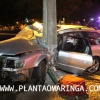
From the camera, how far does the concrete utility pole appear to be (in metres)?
10.1

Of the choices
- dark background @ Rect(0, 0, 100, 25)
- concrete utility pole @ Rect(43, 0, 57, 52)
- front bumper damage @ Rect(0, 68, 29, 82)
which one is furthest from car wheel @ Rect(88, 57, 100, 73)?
dark background @ Rect(0, 0, 100, 25)

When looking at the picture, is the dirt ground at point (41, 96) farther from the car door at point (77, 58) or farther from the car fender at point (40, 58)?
the car door at point (77, 58)

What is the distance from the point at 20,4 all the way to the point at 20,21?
79.0 feet

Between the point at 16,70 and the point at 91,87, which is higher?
the point at 16,70

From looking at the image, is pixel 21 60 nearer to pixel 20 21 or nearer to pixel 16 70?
pixel 16 70

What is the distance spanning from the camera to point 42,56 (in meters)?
7.95

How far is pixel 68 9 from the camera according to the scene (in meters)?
39.8

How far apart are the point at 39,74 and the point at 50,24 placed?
284 centimetres

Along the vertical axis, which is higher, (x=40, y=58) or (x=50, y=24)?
(x=50, y=24)

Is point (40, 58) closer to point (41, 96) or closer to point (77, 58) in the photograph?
point (41, 96)

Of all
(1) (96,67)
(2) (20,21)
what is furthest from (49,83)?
(2) (20,21)

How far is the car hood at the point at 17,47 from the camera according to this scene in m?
7.47

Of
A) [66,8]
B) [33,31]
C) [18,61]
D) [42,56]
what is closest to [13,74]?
[18,61]

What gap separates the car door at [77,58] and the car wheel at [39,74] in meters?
1.41
